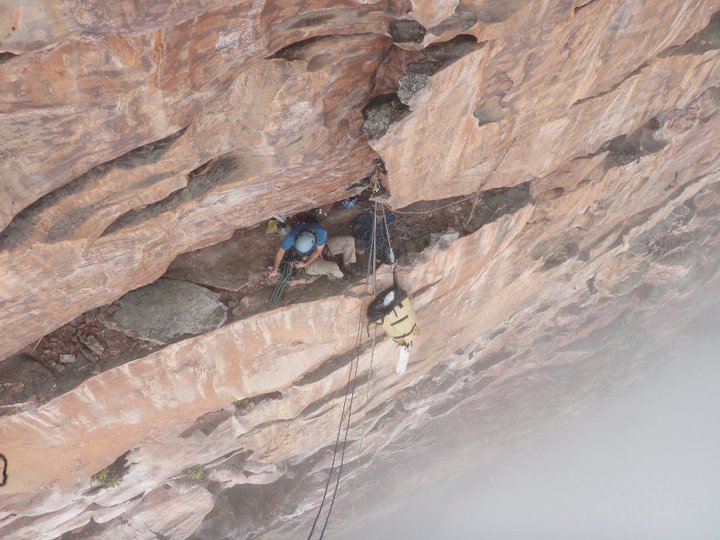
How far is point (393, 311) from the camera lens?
673 centimetres

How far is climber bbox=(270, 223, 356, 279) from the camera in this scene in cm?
611

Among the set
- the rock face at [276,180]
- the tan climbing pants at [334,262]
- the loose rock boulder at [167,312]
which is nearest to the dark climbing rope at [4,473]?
the rock face at [276,180]

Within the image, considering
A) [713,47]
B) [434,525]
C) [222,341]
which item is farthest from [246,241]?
[434,525]

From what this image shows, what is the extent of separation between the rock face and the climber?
0.33 m

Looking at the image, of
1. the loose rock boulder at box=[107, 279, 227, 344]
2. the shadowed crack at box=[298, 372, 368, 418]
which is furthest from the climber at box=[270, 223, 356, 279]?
the shadowed crack at box=[298, 372, 368, 418]

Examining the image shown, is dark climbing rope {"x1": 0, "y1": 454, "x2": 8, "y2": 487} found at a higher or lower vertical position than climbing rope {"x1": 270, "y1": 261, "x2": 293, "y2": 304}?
lower

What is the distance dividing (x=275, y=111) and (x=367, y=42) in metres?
1.05

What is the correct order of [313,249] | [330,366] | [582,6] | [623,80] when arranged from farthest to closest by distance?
1. [330,366]
2. [623,80]
3. [313,249]
4. [582,6]

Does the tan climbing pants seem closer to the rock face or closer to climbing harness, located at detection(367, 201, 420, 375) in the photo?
the rock face

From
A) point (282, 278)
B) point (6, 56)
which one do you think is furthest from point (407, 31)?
point (282, 278)

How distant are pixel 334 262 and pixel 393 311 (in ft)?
3.53

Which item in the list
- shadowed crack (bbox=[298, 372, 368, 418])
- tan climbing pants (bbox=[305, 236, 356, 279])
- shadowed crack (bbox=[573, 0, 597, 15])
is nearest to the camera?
shadowed crack (bbox=[573, 0, 597, 15])

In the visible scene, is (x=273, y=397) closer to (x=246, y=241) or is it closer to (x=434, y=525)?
(x=246, y=241)

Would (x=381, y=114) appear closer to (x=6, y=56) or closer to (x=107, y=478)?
(x=6, y=56)
